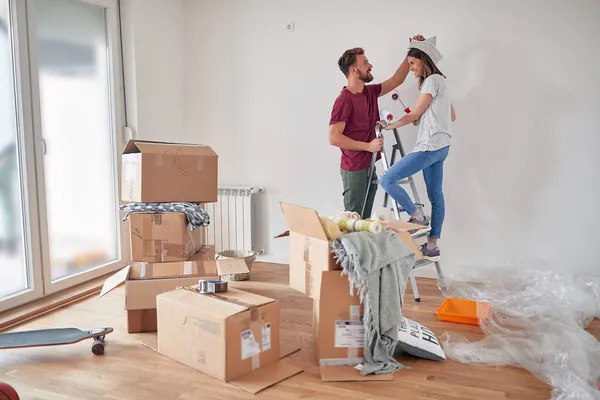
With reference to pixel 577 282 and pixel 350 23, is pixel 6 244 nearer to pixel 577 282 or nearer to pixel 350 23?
pixel 350 23

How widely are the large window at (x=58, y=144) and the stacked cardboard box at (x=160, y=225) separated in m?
0.71

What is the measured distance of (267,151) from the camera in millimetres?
4445

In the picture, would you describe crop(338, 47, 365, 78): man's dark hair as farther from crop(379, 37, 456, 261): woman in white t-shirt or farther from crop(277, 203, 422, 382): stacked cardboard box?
crop(277, 203, 422, 382): stacked cardboard box

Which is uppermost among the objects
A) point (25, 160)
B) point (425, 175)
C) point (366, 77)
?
point (366, 77)

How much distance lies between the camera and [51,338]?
2.67 metres

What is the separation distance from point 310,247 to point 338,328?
400mm

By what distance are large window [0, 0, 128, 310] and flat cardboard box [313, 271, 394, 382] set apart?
2.01m

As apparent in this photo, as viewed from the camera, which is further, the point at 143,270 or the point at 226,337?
the point at 143,270

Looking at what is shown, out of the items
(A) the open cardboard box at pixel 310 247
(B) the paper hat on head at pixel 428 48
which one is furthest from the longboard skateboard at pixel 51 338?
(B) the paper hat on head at pixel 428 48

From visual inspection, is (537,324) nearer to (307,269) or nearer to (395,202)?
(395,202)

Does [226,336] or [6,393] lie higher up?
[226,336]

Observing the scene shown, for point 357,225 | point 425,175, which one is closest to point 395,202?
point 425,175

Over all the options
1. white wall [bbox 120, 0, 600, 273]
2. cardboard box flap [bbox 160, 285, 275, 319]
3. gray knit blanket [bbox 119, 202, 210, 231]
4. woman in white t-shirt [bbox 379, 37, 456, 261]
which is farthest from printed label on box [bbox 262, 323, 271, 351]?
white wall [bbox 120, 0, 600, 273]

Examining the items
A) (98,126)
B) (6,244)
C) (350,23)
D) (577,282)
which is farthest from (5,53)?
(577,282)
